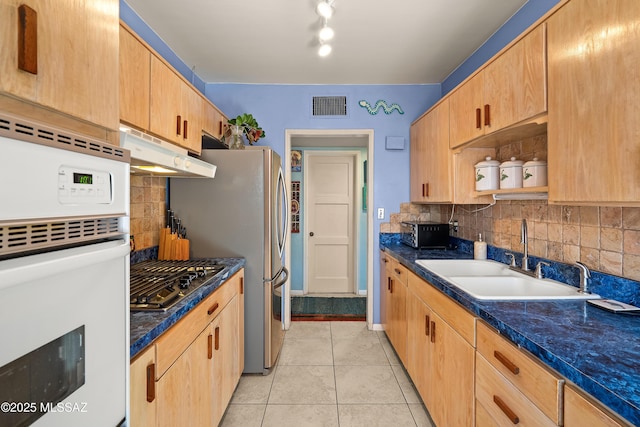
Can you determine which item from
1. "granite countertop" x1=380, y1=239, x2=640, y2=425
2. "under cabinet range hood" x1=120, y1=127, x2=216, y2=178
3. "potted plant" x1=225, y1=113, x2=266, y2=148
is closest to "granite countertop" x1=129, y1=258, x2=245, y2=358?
"under cabinet range hood" x1=120, y1=127, x2=216, y2=178

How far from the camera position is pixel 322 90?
304 cm

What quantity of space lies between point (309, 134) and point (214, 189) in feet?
4.31

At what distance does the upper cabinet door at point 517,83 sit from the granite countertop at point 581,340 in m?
0.87

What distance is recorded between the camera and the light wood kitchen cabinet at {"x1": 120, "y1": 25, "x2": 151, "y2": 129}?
4.41 feet

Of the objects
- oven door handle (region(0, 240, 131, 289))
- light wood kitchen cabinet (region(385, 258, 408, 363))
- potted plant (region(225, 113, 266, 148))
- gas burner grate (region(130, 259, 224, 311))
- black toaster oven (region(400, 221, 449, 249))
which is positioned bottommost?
light wood kitchen cabinet (region(385, 258, 408, 363))

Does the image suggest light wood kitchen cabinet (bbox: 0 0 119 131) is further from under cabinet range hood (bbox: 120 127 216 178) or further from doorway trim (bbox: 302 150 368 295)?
doorway trim (bbox: 302 150 368 295)

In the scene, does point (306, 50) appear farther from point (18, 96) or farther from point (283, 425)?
point (283, 425)

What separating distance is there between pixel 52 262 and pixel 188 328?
2.85 feet

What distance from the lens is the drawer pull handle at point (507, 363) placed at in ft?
3.19

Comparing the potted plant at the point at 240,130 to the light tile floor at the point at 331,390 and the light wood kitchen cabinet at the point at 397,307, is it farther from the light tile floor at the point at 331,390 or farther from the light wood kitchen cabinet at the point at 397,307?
the light tile floor at the point at 331,390

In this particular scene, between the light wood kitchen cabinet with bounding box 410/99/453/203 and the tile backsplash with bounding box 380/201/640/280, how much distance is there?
0.38 meters

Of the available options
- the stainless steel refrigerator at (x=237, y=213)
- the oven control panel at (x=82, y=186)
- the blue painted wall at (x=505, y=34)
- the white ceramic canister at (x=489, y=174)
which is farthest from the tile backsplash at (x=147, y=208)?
the blue painted wall at (x=505, y=34)

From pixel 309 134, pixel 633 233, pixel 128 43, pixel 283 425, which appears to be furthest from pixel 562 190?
pixel 309 134

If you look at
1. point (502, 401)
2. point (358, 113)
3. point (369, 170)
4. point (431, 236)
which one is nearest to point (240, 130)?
point (358, 113)
